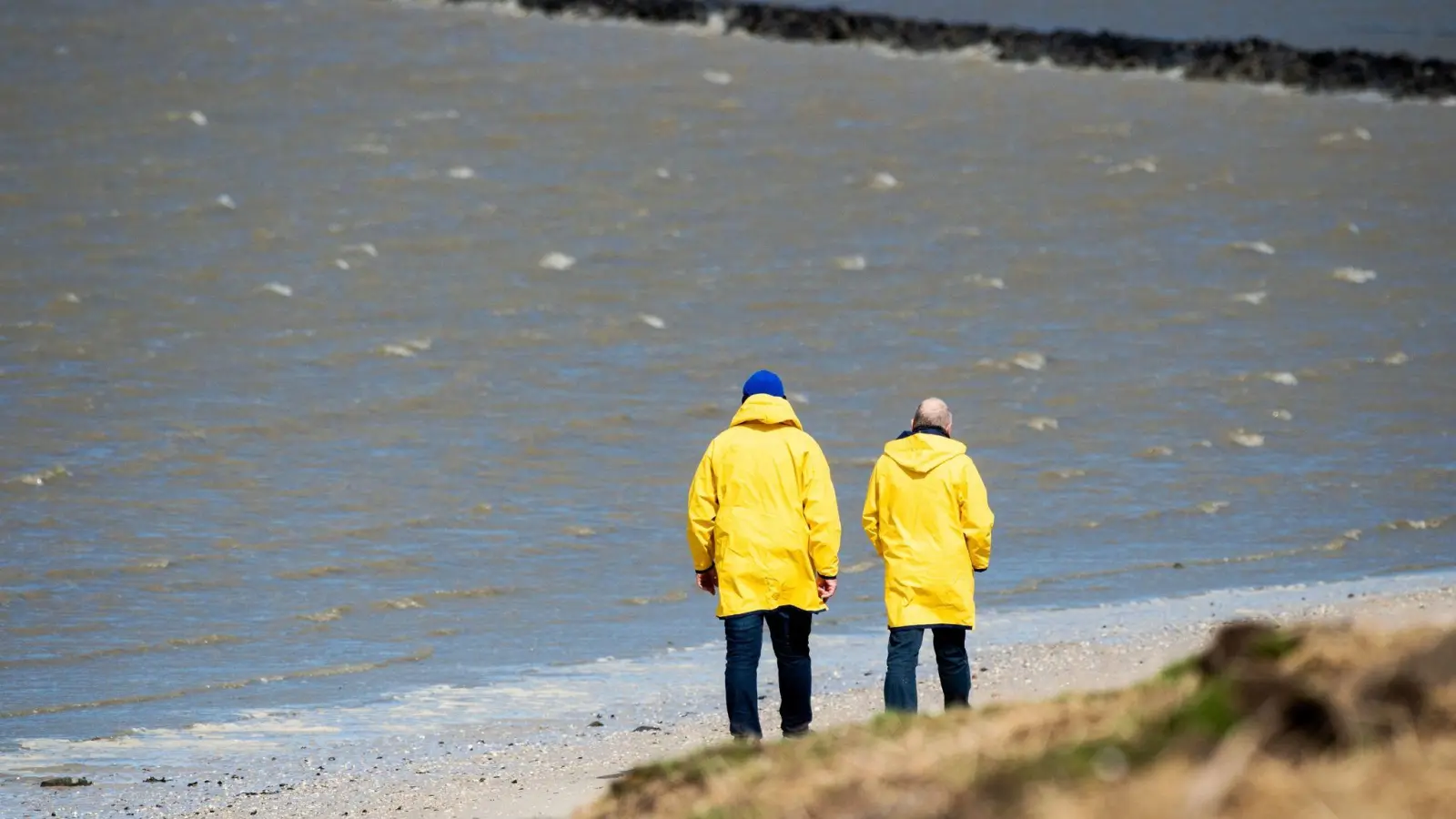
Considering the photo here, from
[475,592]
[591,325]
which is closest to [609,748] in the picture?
[475,592]

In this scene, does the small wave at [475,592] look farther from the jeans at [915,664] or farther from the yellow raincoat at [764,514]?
the jeans at [915,664]

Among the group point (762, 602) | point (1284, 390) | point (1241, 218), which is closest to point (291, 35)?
point (1241, 218)

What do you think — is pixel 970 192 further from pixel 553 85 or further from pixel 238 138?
pixel 238 138

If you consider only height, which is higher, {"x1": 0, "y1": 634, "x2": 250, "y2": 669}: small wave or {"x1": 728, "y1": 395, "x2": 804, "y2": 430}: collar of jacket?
{"x1": 728, "y1": 395, "x2": 804, "y2": 430}: collar of jacket

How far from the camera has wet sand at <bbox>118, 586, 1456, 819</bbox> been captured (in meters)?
7.11

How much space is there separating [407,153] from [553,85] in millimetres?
4240

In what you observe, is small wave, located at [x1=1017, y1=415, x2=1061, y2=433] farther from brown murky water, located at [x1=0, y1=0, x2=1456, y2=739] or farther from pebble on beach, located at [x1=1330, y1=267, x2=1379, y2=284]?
pebble on beach, located at [x1=1330, y1=267, x2=1379, y2=284]

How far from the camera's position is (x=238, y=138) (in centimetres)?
2988

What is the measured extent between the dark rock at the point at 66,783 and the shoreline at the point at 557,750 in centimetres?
5

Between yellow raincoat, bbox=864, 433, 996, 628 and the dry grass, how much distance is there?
244cm

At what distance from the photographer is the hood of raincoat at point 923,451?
7.09 metres

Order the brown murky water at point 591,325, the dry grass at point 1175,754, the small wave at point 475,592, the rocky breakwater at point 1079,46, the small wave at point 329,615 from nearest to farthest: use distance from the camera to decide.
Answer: the dry grass at point 1175,754 < the small wave at point 329,615 < the small wave at point 475,592 < the brown murky water at point 591,325 < the rocky breakwater at point 1079,46

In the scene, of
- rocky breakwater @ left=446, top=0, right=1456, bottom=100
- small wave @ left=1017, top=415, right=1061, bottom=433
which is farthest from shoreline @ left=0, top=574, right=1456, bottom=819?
rocky breakwater @ left=446, top=0, right=1456, bottom=100

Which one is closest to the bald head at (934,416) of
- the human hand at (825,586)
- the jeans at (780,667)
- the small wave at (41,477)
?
the human hand at (825,586)
